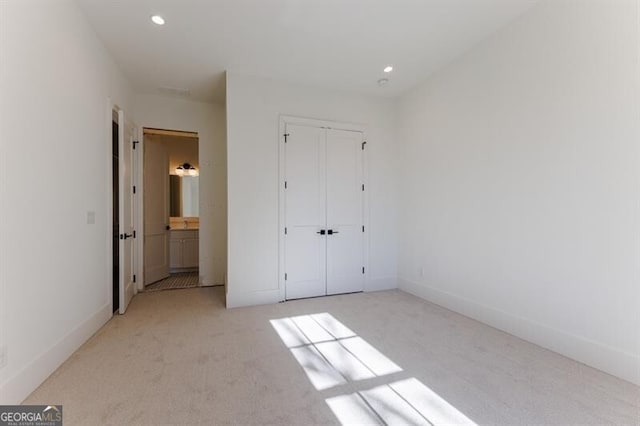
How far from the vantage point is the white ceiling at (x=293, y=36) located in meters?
2.58

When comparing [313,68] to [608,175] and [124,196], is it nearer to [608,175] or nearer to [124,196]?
[124,196]

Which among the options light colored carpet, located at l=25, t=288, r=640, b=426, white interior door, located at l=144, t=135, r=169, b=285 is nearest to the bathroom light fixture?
white interior door, located at l=144, t=135, r=169, b=285

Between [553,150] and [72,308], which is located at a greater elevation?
[553,150]

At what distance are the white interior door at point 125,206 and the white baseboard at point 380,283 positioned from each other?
10.9ft

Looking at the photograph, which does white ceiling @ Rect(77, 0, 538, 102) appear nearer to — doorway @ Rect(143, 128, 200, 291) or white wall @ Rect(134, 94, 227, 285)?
white wall @ Rect(134, 94, 227, 285)

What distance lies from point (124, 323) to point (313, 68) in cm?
381

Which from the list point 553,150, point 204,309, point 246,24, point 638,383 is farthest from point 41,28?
point 638,383

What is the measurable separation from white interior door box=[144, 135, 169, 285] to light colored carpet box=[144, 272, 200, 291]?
0.12 m

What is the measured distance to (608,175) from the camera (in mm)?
2180

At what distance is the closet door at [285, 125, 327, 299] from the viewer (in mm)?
4031

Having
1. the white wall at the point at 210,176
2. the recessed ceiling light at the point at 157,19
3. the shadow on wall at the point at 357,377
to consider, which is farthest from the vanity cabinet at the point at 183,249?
the recessed ceiling light at the point at 157,19

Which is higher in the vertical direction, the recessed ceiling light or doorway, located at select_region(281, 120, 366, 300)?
the recessed ceiling light

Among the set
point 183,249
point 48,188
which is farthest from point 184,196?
point 48,188

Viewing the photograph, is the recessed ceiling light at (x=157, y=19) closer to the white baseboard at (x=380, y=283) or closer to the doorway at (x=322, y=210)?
the doorway at (x=322, y=210)
